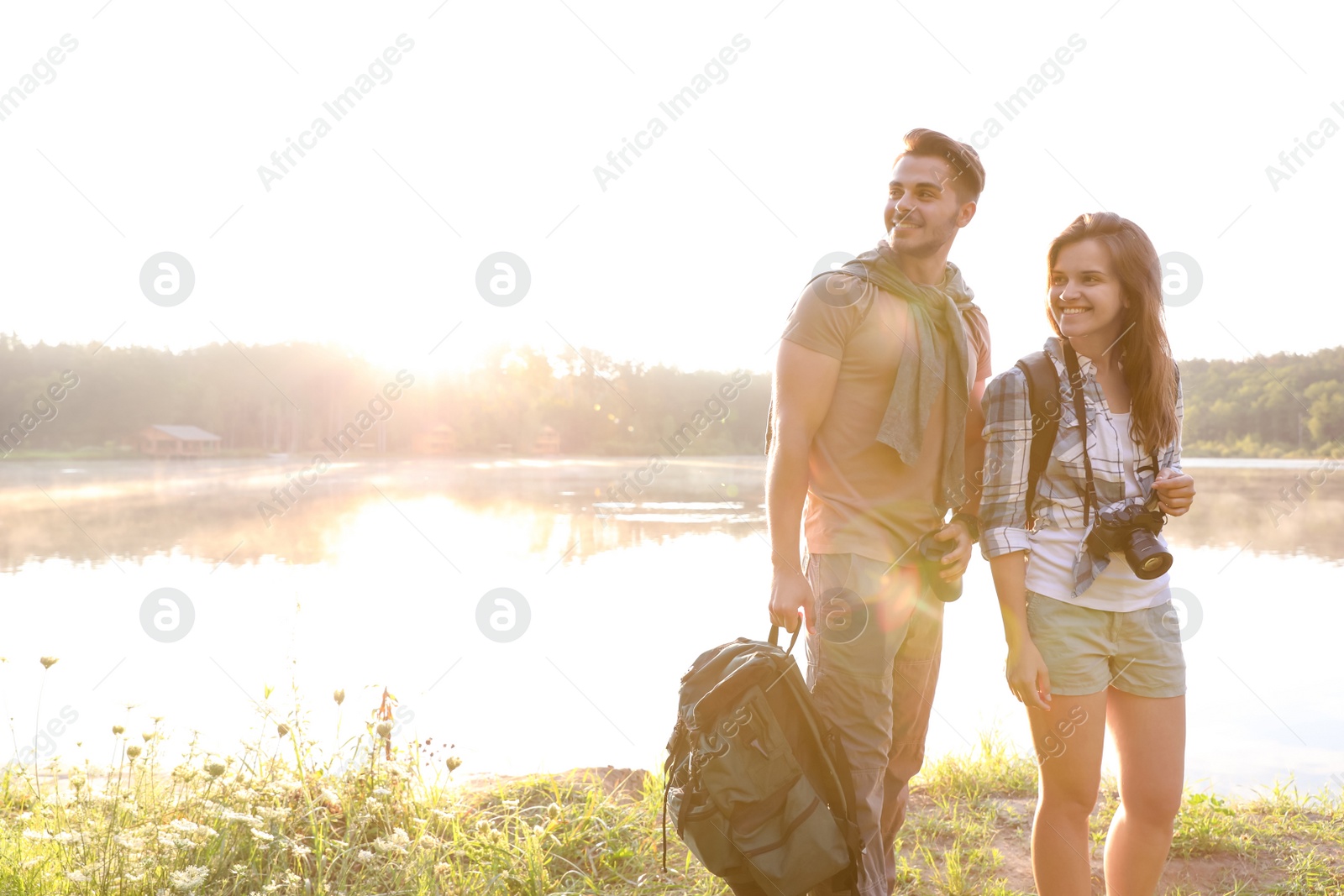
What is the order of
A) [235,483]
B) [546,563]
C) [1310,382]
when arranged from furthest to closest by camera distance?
[1310,382] < [235,483] < [546,563]

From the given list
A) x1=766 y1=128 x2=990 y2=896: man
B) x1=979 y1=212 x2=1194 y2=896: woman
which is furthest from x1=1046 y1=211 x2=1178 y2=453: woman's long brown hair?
x1=766 y1=128 x2=990 y2=896: man

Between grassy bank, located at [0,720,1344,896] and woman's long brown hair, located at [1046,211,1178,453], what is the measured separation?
4.71ft

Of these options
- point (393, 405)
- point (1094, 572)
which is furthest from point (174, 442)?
point (1094, 572)

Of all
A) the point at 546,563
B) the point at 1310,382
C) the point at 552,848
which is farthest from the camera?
the point at 1310,382

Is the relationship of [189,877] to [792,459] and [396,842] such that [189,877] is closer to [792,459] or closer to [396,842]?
[396,842]

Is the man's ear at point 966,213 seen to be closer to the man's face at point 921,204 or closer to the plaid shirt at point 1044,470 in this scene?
the man's face at point 921,204

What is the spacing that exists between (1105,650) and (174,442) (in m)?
43.3

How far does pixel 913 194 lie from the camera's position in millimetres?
2033

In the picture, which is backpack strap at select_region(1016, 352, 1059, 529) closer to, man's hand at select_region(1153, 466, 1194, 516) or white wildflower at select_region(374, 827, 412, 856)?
man's hand at select_region(1153, 466, 1194, 516)

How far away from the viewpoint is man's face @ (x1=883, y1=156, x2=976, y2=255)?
202 cm

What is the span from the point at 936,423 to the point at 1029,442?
28 cm

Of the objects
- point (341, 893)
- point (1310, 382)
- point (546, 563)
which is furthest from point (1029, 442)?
point (1310, 382)

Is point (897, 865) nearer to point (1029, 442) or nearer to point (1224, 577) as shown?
point (1029, 442)

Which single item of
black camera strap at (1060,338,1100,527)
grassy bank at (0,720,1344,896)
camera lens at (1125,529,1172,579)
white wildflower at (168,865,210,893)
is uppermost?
black camera strap at (1060,338,1100,527)
